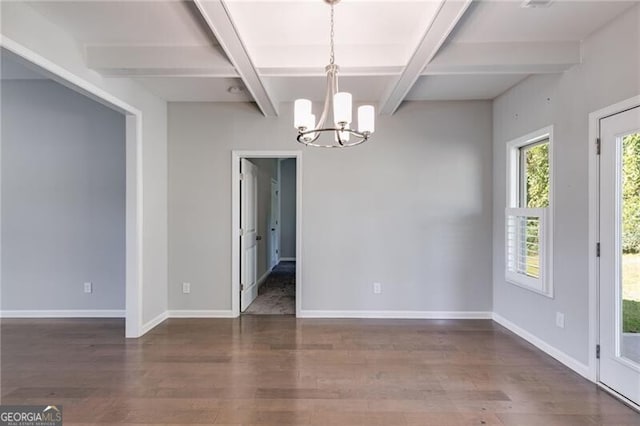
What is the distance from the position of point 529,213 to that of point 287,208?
631cm

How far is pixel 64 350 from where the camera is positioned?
3.02 metres

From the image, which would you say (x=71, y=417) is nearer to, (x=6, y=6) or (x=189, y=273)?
(x=189, y=273)

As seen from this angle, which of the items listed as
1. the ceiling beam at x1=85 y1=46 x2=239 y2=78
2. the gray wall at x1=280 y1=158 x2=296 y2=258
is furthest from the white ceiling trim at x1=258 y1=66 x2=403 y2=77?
the gray wall at x1=280 y1=158 x2=296 y2=258

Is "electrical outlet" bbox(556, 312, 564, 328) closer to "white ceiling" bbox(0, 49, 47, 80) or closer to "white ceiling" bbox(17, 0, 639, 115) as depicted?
"white ceiling" bbox(17, 0, 639, 115)

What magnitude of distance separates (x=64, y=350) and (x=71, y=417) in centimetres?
125

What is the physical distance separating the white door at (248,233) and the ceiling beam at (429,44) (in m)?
2.02

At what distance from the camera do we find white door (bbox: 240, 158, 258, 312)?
13.5 feet

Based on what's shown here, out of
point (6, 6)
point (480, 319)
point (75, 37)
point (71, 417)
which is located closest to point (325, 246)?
point (480, 319)

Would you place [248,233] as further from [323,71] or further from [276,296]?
[323,71]

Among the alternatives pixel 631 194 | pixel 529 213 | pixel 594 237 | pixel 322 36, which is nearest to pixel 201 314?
pixel 322 36

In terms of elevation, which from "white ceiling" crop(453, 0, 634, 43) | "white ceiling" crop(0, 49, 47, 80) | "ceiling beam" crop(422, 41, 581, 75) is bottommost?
"ceiling beam" crop(422, 41, 581, 75)

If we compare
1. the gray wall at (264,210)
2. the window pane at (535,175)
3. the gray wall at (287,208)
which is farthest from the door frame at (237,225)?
the gray wall at (287,208)

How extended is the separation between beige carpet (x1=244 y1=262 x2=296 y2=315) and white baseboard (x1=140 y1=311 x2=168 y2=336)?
3.14 ft

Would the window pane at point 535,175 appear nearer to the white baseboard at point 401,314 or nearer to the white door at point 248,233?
the white baseboard at point 401,314
